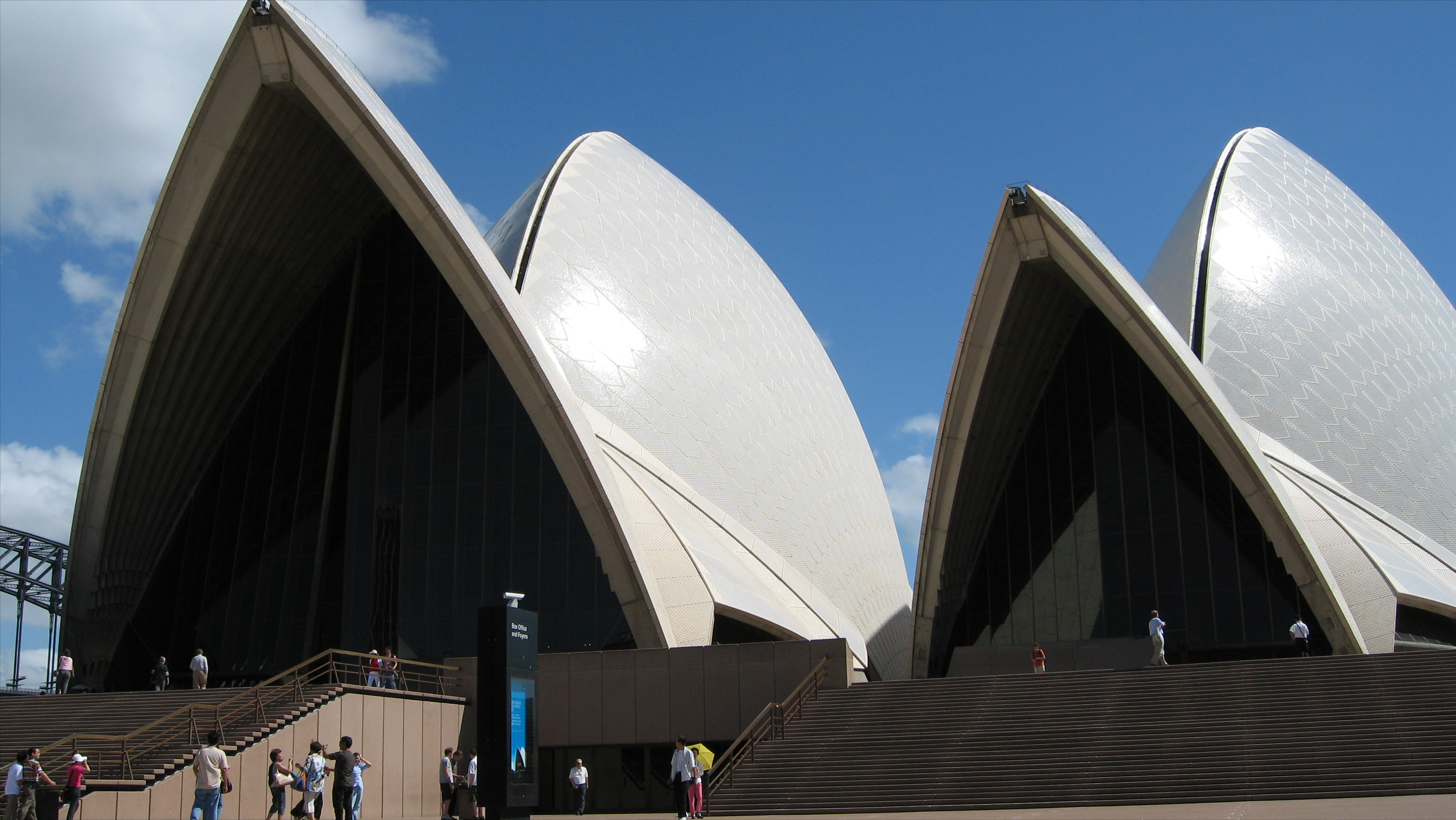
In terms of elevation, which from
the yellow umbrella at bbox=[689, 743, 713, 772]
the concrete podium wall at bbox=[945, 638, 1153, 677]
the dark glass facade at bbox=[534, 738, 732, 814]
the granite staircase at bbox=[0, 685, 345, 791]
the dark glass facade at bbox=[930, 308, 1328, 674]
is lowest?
the dark glass facade at bbox=[534, 738, 732, 814]

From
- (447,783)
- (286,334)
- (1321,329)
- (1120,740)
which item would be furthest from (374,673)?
(1321,329)

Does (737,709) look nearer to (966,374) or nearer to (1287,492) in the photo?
(966,374)

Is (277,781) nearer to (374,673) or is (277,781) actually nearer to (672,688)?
(374,673)

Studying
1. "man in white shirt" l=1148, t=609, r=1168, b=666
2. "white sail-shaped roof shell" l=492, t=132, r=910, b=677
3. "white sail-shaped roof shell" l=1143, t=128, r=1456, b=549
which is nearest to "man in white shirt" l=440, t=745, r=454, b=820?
"white sail-shaped roof shell" l=492, t=132, r=910, b=677

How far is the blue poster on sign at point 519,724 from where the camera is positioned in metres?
14.1

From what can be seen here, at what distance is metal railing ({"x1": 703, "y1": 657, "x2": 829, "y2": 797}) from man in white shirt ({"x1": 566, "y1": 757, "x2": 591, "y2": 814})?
1933 mm

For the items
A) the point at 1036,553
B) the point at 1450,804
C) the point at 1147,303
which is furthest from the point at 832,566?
the point at 1450,804

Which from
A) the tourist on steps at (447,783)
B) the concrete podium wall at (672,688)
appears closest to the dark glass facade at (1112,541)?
the concrete podium wall at (672,688)

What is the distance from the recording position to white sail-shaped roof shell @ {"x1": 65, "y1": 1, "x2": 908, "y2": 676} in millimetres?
24922

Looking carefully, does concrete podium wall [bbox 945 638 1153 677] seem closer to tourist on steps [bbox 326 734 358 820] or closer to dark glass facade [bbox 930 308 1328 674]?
dark glass facade [bbox 930 308 1328 674]

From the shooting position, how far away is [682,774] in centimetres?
1588

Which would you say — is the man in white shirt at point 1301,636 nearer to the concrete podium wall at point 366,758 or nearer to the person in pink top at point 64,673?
the concrete podium wall at point 366,758

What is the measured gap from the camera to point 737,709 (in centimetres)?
2120

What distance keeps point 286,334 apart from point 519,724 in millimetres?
18562
